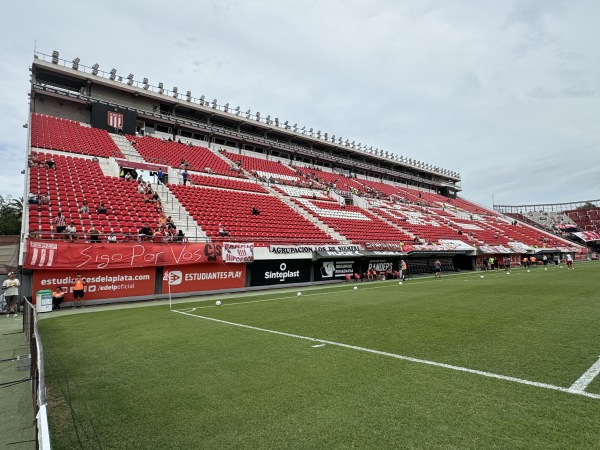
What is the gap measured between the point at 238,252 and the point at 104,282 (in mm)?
6945

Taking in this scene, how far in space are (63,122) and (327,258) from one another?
26.8 m

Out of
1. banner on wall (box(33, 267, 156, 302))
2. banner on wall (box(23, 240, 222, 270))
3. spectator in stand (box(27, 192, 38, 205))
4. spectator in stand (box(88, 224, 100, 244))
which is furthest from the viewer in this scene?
spectator in stand (box(27, 192, 38, 205))

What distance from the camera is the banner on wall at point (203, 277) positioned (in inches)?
723

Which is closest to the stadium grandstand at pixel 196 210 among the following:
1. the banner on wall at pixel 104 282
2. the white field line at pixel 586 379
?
the banner on wall at pixel 104 282

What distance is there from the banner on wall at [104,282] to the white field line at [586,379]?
17175mm

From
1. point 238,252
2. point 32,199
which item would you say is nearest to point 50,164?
point 32,199

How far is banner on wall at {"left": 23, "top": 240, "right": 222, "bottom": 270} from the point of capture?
1455 cm

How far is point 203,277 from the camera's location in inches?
765

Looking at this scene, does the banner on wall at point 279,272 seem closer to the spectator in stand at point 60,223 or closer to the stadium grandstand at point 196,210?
the stadium grandstand at point 196,210

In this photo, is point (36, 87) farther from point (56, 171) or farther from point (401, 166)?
point (401, 166)

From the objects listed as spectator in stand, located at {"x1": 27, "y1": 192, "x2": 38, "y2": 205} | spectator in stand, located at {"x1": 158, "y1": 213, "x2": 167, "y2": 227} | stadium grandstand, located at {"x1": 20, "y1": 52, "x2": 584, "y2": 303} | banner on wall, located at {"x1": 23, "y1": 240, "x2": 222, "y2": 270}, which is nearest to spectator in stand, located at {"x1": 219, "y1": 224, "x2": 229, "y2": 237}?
stadium grandstand, located at {"x1": 20, "y1": 52, "x2": 584, "y2": 303}

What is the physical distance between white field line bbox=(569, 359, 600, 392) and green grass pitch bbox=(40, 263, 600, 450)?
0.08m

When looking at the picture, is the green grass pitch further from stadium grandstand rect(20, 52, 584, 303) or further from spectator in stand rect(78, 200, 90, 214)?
spectator in stand rect(78, 200, 90, 214)

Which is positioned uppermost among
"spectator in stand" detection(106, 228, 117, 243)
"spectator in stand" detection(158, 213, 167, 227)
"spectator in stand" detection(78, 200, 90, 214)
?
"spectator in stand" detection(78, 200, 90, 214)
